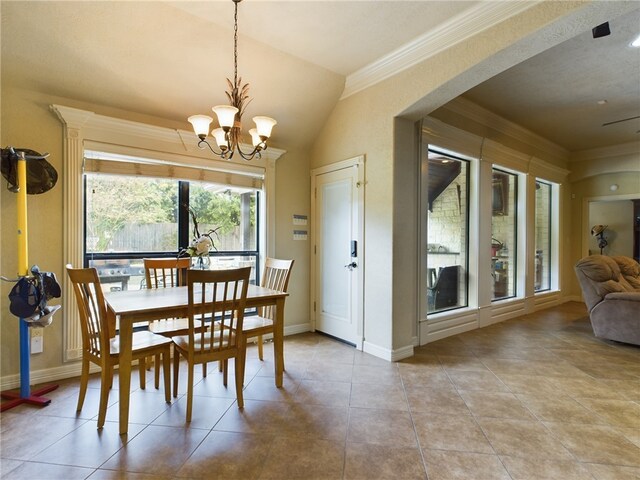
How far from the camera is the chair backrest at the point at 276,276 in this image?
9.95 feet

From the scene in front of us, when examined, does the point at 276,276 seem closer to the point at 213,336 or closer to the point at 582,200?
the point at 213,336

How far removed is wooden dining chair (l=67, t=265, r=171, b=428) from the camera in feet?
6.50

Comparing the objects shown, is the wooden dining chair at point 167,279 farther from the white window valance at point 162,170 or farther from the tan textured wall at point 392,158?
the tan textured wall at point 392,158

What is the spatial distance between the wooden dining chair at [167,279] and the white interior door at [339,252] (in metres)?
1.65

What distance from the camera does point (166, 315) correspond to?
2152 millimetres

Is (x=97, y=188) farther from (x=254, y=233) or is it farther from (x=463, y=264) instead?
(x=463, y=264)

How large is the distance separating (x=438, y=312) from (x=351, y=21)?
3300mm

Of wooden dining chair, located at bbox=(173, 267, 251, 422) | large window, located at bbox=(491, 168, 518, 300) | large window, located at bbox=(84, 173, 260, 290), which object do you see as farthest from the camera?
large window, located at bbox=(491, 168, 518, 300)

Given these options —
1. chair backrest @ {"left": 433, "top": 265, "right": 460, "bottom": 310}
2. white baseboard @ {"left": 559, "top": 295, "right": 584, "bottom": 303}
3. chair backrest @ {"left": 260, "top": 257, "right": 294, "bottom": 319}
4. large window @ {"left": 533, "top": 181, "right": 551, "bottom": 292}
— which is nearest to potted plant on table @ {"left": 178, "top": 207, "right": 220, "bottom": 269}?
chair backrest @ {"left": 260, "top": 257, "right": 294, "bottom": 319}

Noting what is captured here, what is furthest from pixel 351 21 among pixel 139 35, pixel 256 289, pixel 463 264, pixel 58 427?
pixel 58 427

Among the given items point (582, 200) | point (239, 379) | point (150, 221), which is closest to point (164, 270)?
point (150, 221)

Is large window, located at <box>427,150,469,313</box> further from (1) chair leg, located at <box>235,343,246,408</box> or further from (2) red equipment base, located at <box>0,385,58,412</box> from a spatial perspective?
(2) red equipment base, located at <box>0,385,58,412</box>

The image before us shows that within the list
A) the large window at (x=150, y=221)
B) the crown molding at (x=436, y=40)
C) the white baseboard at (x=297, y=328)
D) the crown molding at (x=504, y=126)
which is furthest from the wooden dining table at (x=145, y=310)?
the crown molding at (x=504, y=126)

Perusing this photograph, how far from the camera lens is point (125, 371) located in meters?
2.01
